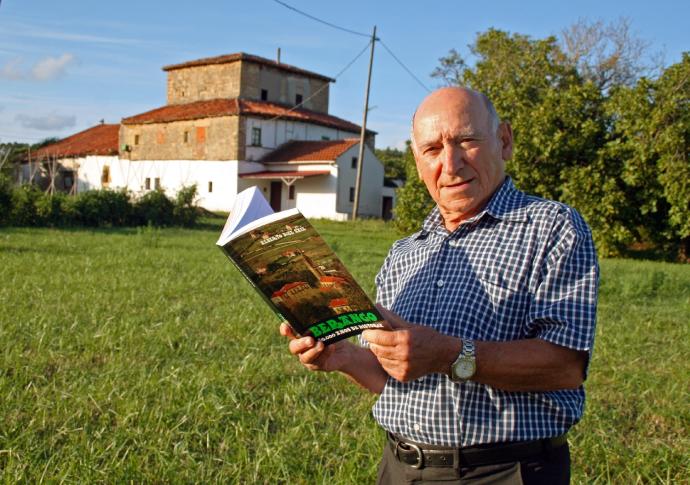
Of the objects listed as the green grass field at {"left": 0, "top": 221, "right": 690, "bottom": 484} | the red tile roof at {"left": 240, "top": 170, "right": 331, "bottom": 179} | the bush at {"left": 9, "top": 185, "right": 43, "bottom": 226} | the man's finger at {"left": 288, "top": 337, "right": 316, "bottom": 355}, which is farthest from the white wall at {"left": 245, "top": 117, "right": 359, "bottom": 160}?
the man's finger at {"left": 288, "top": 337, "right": 316, "bottom": 355}

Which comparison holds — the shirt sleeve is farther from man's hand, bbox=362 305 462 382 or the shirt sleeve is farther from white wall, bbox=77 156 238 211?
white wall, bbox=77 156 238 211

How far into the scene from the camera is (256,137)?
37.1 meters

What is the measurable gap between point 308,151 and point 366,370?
35.2 meters

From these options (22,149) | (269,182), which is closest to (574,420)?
(269,182)

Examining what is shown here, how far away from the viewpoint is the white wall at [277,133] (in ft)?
121

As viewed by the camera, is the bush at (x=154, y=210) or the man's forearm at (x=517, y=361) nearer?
the man's forearm at (x=517, y=361)

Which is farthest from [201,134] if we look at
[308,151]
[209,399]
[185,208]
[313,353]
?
[313,353]

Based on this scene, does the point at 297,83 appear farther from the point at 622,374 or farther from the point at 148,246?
the point at 622,374

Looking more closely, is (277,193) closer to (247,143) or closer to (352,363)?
(247,143)

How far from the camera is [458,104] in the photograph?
1884 mm

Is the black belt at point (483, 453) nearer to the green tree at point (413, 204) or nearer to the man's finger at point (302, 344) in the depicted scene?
the man's finger at point (302, 344)

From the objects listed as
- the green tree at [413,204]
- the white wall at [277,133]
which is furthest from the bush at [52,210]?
the white wall at [277,133]

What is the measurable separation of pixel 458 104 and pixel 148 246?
14.2 meters

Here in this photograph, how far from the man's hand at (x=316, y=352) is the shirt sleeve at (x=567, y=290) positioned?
560 millimetres
